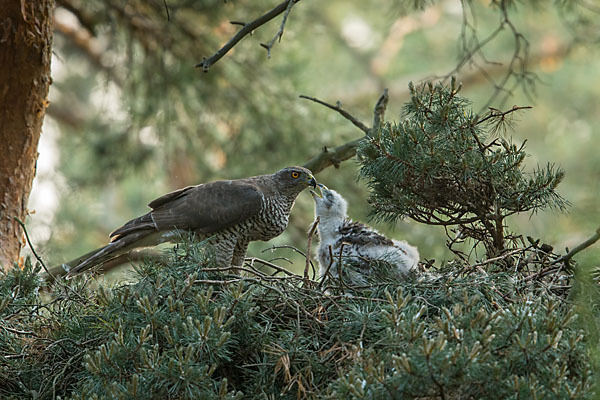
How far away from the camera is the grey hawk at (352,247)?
334cm

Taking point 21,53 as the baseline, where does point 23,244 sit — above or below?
below

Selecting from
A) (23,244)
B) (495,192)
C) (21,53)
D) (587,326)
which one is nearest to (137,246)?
(23,244)

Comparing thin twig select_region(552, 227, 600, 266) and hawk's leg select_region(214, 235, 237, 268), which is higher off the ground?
hawk's leg select_region(214, 235, 237, 268)

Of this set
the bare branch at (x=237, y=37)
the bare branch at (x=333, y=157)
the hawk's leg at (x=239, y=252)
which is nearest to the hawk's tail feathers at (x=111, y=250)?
the hawk's leg at (x=239, y=252)

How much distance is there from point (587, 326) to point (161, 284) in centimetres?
147

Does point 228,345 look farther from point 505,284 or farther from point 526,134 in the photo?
point 526,134

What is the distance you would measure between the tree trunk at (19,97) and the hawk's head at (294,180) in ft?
4.76

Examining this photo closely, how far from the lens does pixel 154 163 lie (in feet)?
23.1

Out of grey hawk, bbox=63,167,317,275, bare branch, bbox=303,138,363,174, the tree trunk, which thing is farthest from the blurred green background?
grey hawk, bbox=63,167,317,275

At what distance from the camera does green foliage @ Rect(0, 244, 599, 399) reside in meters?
2.01

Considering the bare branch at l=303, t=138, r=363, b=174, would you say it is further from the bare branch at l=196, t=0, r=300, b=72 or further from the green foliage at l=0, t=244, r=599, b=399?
the green foliage at l=0, t=244, r=599, b=399

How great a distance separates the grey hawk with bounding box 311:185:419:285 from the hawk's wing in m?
0.40

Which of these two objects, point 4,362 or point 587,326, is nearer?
point 587,326

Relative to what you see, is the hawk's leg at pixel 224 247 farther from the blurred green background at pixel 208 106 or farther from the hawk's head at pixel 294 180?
the blurred green background at pixel 208 106
